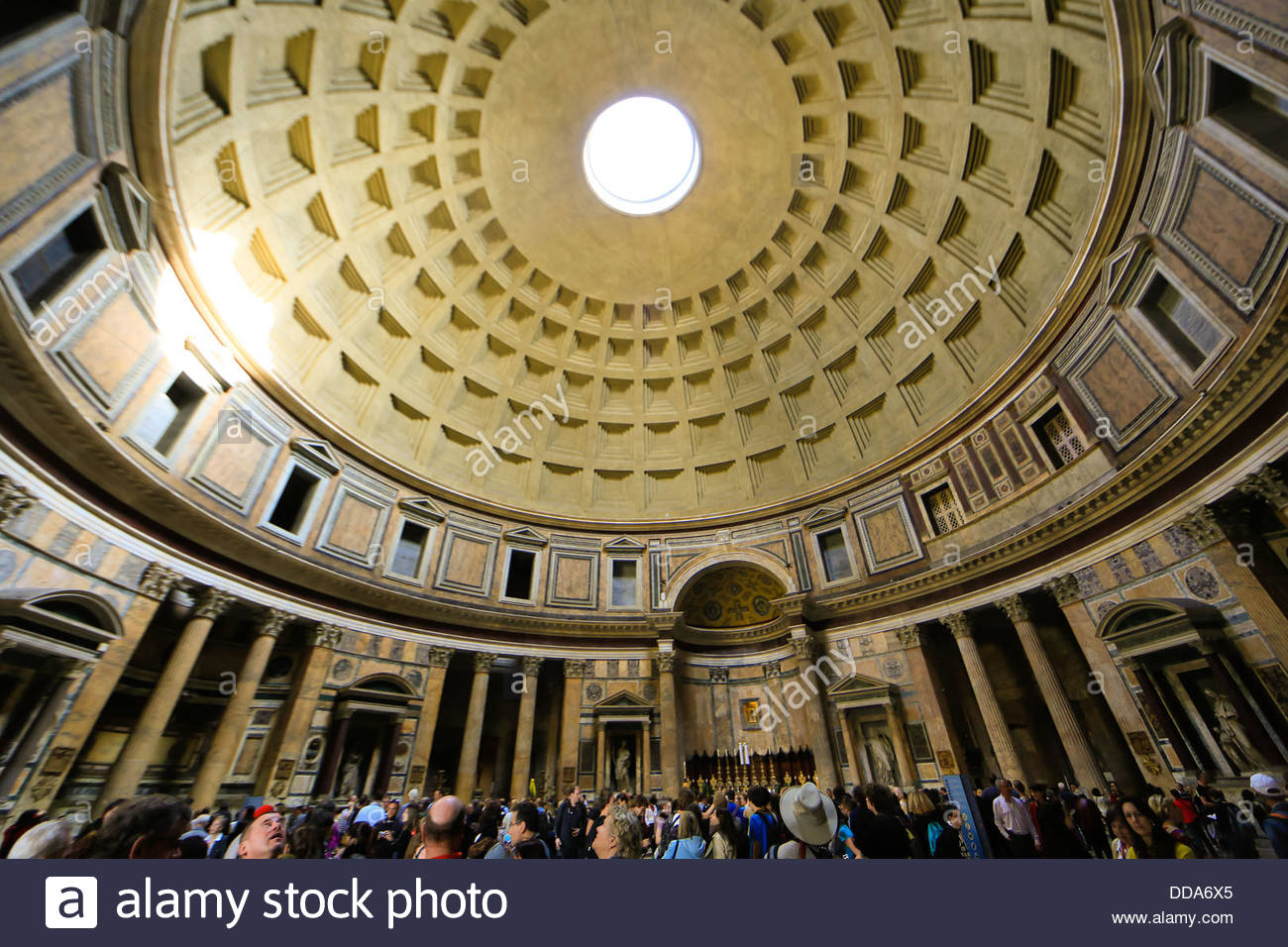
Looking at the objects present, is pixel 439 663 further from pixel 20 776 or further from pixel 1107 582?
pixel 1107 582

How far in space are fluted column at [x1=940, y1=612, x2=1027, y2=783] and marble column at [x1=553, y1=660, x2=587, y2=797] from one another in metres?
12.1

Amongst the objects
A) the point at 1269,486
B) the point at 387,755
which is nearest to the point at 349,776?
the point at 387,755

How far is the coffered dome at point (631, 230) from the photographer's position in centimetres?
1348

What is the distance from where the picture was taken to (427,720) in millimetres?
15883

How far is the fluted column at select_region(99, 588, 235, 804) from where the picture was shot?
1062 centimetres

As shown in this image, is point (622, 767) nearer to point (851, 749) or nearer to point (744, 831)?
point (851, 749)

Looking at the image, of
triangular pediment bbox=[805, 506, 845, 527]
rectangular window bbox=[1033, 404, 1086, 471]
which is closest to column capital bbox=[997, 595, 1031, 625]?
rectangular window bbox=[1033, 404, 1086, 471]

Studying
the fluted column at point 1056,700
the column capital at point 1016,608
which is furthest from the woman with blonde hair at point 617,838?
the column capital at point 1016,608

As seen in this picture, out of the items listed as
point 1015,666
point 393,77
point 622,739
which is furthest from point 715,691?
point 393,77

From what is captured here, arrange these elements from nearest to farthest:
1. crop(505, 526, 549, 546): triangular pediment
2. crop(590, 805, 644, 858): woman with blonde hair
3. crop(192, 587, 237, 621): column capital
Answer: crop(590, 805, 644, 858): woman with blonde hair
crop(192, 587, 237, 621): column capital
crop(505, 526, 549, 546): triangular pediment

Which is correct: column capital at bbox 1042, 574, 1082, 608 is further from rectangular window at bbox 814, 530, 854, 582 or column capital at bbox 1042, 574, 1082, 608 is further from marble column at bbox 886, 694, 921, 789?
rectangular window at bbox 814, 530, 854, 582

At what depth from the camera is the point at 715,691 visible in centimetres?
1989

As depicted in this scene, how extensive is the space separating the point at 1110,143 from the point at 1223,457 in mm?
6889

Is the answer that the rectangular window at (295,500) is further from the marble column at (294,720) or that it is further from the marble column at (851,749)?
the marble column at (851,749)
